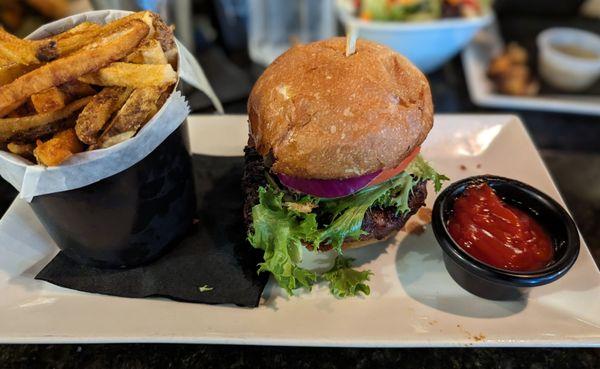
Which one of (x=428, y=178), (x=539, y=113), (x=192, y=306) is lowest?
(x=539, y=113)

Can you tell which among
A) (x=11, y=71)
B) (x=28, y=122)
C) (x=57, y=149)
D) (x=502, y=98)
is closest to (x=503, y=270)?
(x=57, y=149)

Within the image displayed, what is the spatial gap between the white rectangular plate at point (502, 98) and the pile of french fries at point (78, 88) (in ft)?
7.21

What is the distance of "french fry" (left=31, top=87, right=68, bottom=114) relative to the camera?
1.28 m

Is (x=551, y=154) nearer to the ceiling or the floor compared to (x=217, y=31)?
nearer to the floor

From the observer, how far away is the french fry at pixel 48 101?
1279 mm

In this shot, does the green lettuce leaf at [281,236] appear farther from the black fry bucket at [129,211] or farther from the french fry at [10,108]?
the french fry at [10,108]

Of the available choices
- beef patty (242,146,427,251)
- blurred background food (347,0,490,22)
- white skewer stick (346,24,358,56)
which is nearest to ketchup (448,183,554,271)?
beef patty (242,146,427,251)

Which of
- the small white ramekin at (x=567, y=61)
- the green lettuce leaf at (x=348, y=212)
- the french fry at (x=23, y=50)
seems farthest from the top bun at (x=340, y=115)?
the small white ramekin at (x=567, y=61)

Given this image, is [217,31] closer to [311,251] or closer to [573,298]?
[311,251]

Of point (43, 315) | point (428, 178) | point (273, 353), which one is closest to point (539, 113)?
point (428, 178)

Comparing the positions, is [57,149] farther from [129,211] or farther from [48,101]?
[129,211]

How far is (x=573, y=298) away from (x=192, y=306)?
1.27 meters

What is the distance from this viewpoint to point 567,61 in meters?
2.88

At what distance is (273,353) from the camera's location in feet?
5.05
